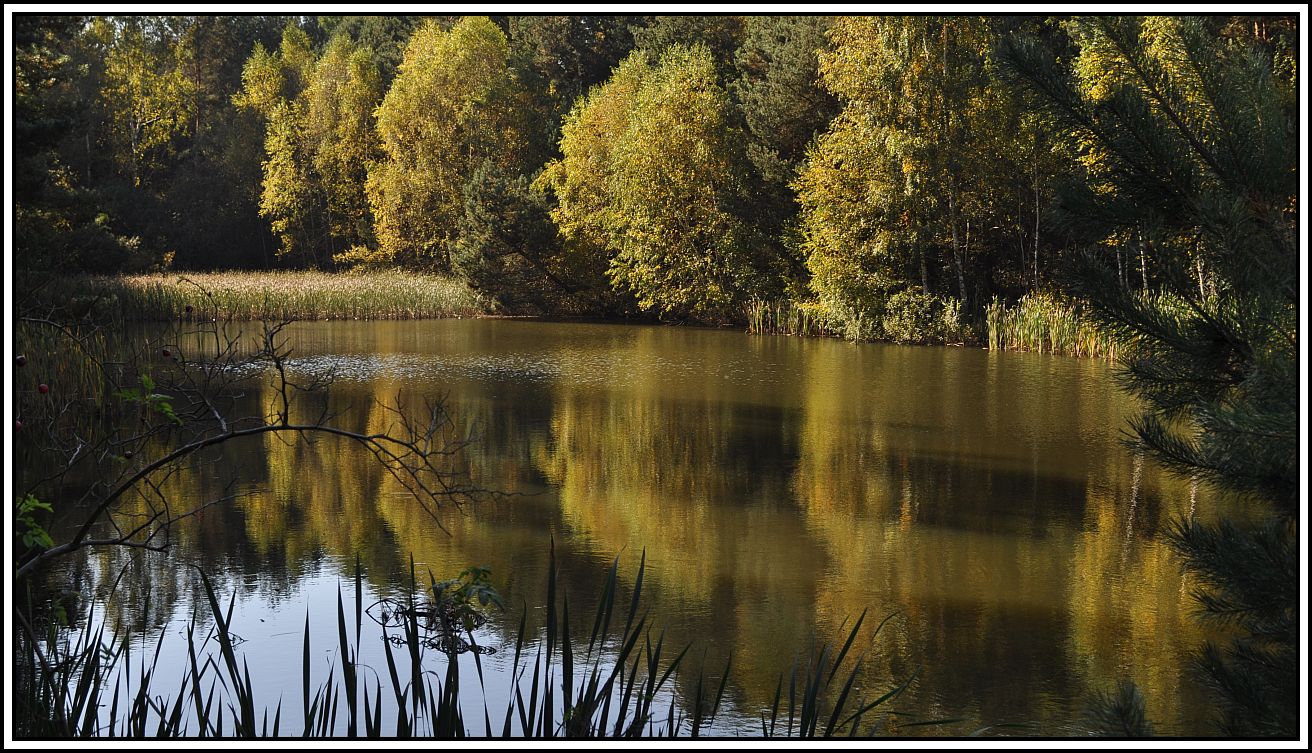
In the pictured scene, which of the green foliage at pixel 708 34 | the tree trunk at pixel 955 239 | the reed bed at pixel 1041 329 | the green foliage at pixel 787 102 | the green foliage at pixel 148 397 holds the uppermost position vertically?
the green foliage at pixel 708 34

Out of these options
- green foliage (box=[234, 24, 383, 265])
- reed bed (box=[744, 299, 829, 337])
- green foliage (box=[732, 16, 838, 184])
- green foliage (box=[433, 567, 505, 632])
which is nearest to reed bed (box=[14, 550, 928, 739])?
green foliage (box=[433, 567, 505, 632])

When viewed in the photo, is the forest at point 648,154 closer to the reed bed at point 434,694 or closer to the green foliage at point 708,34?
the green foliage at point 708,34

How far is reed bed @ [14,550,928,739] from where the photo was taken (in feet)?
8.73

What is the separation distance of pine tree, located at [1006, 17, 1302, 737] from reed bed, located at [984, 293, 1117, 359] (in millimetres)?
12672

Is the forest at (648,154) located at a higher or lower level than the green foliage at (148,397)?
higher

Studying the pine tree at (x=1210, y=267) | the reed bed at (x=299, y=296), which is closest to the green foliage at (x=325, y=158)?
the reed bed at (x=299, y=296)

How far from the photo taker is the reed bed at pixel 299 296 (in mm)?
18859

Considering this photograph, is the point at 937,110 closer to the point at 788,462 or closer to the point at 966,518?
the point at 788,462

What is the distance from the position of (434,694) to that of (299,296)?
1918 cm

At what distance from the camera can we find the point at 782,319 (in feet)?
66.3

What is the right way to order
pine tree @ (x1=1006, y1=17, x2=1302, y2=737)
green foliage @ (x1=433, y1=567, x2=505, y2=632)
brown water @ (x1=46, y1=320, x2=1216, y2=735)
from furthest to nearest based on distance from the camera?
brown water @ (x1=46, y1=320, x2=1216, y2=735)
green foliage @ (x1=433, y1=567, x2=505, y2=632)
pine tree @ (x1=1006, y1=17, x2=1302, y2=737)

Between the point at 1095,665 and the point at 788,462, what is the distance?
164 inches

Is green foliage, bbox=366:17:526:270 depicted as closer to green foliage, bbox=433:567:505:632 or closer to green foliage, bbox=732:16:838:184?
green foliage, bbox=732:16:838:184

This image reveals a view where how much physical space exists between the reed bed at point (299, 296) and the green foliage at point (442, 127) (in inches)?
166
